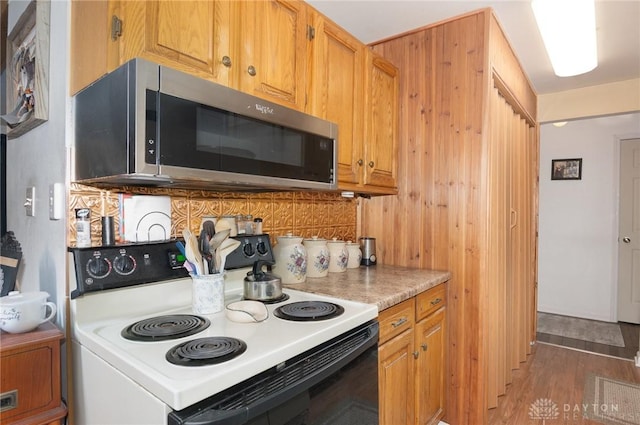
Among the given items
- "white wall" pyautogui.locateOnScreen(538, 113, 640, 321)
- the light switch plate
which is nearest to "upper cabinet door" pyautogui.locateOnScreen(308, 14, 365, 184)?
the light switch plate

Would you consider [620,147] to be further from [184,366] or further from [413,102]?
[184,366]

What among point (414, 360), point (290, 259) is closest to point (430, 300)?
point (414, 360)

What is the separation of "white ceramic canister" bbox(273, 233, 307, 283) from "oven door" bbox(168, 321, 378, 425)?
0.52 m

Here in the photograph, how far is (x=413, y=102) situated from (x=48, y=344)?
6.93 feet

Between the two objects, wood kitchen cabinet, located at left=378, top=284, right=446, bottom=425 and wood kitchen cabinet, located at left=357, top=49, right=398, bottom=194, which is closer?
wood kitchen cabinet, located at left=378, top=284, right=446, bottom=425

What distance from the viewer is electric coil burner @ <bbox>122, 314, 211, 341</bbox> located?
102 cm

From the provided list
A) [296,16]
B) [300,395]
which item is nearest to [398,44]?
[296,16]

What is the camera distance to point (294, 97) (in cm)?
154

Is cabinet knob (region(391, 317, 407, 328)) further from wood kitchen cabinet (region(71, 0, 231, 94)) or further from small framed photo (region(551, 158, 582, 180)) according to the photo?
small framed photo (region(551, 158, 582, 180))

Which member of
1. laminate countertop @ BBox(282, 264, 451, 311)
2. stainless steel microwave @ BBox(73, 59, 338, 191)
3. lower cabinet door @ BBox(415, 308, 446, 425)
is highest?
stainless steel microwave @ BBox(73, 59, 338, 191)

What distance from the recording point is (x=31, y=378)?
3.43ft

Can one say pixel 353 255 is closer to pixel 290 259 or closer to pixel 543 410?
pixel 290 259

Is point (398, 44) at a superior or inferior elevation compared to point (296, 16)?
superior

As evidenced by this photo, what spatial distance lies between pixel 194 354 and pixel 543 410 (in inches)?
93.6
